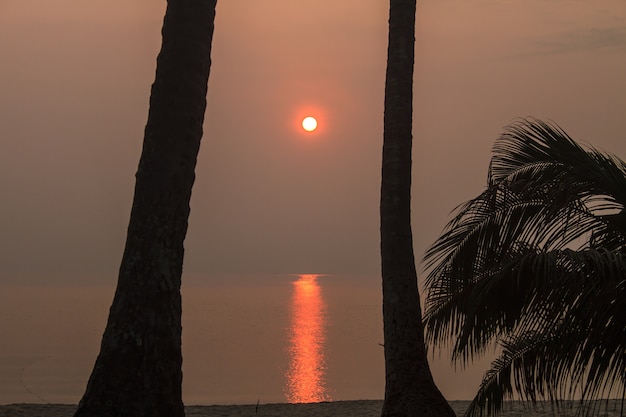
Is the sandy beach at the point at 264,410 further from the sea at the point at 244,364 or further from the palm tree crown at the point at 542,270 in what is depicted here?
the palm tree crown at the point at 542,270

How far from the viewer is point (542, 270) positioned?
7078 mm

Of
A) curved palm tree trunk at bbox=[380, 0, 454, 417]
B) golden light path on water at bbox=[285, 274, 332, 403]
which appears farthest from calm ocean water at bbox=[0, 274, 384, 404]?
curved palm tree trunk at bbox=[380, 0, 454, 417]

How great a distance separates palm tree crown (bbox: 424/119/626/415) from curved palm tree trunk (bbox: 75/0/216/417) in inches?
110

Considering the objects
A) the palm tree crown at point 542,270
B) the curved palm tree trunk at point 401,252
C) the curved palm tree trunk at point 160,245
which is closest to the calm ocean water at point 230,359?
the curved palm tree trunk at point 401,252

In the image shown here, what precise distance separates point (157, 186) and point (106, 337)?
149cm

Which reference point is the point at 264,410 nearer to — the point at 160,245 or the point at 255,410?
the point at 255,410

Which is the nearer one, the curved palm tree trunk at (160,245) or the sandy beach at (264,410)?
the curved palm tree trunk at (160,245)

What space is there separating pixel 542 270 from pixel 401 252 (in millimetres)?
3672

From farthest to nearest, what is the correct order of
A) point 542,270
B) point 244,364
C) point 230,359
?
point 230,359 < point 244,364 < point 542,270

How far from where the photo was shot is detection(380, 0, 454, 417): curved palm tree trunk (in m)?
10.2

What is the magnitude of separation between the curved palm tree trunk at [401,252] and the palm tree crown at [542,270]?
2.14ft

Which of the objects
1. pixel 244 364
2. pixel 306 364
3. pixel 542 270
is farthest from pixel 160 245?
pixel 306 364

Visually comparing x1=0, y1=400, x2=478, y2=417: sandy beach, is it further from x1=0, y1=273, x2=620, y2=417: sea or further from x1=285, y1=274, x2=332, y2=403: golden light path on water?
x1=285, y1=274, x2=332, y2=403: golden light path on water

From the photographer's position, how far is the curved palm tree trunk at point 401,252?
10.2 metres
